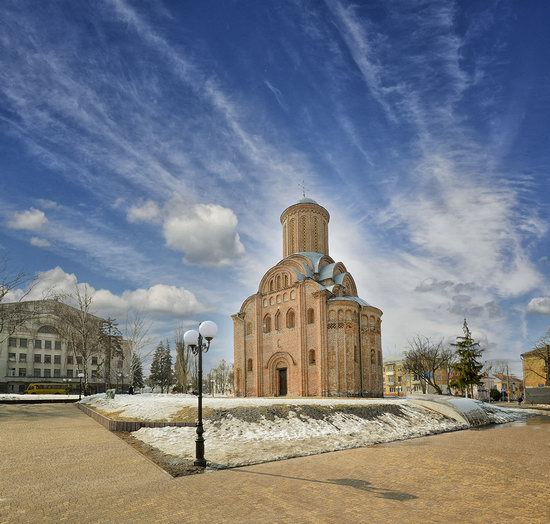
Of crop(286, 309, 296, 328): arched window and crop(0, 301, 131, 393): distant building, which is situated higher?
crop(286, 309, 296, 328): arched window

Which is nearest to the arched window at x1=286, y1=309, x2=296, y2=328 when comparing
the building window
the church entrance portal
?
the building window

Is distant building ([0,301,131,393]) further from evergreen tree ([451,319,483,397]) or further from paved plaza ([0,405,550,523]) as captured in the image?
paved plaza ([0,405,550,523])

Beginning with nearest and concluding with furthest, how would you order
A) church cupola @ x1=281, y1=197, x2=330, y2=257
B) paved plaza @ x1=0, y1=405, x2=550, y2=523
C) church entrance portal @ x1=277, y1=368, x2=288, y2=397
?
paved plaza @ x1=0, y1=405, x2=550, y2=523
church entrance portal @ x1=277, y1=368, x2=288, y2=397
church cupola @ x1=281, y1=197, x2=330, y2=257

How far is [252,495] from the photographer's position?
297 inches

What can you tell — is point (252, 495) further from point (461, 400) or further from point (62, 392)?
point (62, 392)

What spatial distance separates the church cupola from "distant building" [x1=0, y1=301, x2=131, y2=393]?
3350 centimetres

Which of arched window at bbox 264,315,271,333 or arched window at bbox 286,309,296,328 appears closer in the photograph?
arched window at bbox 286,309,296,328

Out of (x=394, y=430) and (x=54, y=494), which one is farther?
(x=394, y=430)

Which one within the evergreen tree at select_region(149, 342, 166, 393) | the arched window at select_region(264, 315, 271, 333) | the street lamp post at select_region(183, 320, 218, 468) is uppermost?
the arched window at select_region(264, 315, 271, 333)

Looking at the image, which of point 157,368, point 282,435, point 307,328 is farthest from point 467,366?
point 157,368

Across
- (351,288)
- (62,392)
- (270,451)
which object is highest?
(351,288)

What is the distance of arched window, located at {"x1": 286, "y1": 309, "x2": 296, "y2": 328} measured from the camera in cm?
3381

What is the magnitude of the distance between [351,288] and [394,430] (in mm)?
20750

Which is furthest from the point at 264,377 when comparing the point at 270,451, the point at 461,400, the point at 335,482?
the point at 335,482
